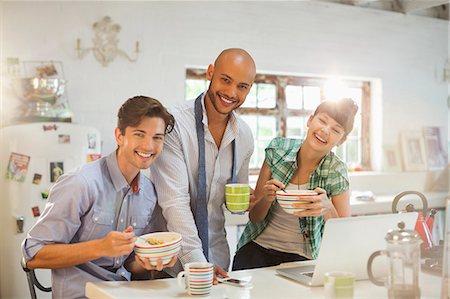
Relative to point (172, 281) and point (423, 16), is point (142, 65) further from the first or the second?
point (423, 16)

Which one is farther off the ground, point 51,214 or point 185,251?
point 51,214

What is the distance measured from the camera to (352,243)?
184cm

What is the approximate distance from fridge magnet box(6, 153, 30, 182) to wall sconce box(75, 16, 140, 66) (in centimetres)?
98

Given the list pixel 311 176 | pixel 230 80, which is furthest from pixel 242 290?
pixel 230 80

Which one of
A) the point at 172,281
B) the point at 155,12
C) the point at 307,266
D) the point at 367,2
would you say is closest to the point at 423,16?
the point at 367,2

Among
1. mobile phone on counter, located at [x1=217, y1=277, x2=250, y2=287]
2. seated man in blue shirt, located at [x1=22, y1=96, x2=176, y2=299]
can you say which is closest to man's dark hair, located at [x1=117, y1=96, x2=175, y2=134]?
seated man in blue shirt, located at [x1=22, y1=96, x2=176, y2=299]

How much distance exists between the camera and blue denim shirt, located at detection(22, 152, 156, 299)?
1.94 m

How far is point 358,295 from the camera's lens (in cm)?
180

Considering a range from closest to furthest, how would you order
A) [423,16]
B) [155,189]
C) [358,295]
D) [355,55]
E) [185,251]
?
[358,295] → [185,251] → [155,189] → [355,55] → [423,16]

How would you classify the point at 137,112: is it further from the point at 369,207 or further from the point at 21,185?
the point at 369,207

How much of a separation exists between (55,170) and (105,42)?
3.80 feet

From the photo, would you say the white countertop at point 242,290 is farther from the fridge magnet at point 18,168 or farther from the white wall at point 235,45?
the white wall at point 235,45

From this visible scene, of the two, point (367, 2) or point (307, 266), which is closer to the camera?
point (307, 266)

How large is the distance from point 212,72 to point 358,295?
43.8 inches
